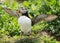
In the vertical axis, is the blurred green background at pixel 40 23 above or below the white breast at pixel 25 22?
below

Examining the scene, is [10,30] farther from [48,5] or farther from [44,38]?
[48,5]

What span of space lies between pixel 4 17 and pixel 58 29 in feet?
2.61

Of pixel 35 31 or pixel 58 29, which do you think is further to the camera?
pixel 58 29

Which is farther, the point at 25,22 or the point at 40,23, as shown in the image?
the point at 40,23

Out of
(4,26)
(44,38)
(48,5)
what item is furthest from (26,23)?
(48,5)

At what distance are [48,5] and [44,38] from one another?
1097 mm

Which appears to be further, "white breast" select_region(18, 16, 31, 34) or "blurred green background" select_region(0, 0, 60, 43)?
"blurred green background" select_region(0, 0, 60, 43)

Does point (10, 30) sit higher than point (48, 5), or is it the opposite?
point (48, 5)

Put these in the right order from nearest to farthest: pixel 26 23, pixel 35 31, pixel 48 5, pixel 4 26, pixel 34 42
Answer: pixel 26 23 → pixel 34 42 → pixel 35 31 → pixel 4 26 → pixel 48 5

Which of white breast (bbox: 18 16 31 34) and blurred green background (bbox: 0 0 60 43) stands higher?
white breast (bbox: 18 16 31 34)

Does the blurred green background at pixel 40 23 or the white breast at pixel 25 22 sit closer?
the white breast at pixel 25 22

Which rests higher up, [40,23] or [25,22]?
[25,22]

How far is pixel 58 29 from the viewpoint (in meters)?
3.40

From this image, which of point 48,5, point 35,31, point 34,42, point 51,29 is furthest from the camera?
point 48,5
